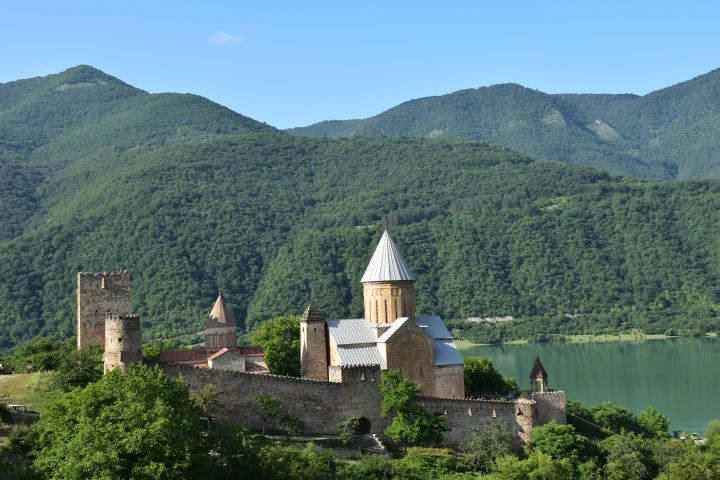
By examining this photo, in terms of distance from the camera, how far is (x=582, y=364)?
262 feet

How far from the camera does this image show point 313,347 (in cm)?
3609

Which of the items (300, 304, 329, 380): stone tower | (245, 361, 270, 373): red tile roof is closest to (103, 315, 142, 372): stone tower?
(245, 361, 270, 373): red tile roof

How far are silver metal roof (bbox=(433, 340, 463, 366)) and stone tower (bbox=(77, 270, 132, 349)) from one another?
11.8m

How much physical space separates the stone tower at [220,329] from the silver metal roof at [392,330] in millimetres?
8143

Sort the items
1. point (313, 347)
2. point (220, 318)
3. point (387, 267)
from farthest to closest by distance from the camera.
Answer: point (220, 318)
point (387, 267)
point (313, 347)

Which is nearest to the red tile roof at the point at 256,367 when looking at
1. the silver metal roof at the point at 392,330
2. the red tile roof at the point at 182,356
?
the red tile roof at the point at 182,356

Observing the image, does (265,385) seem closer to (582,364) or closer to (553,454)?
(553,454)

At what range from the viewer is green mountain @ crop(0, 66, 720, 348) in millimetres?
91688

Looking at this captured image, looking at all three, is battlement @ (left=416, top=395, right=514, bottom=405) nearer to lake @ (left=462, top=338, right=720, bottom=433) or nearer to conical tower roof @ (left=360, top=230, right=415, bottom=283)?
conical tower roof @ (left=360, top=230, right=415, bottom=283)

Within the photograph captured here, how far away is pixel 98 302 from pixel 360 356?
999 centimetres

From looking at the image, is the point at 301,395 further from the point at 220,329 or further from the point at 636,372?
the point at 636,372

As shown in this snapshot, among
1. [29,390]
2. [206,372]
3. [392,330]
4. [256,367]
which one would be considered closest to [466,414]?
[392,330]

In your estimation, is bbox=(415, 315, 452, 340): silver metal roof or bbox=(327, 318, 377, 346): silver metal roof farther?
bbox=(415, 315, 452, 340): silver metal roof

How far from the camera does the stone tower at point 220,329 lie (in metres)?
41.3
